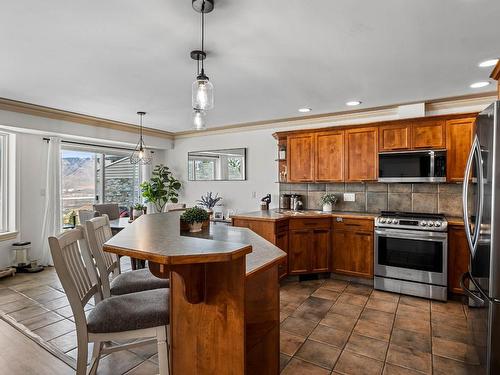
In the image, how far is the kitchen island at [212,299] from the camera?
46.7 inches

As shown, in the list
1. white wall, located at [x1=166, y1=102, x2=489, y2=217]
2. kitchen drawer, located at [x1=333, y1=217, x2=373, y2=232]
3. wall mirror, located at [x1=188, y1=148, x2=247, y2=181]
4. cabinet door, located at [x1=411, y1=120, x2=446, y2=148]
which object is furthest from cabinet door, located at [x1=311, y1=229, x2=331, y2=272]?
wall mirror, located at [x1=188, y1=148, x2=247, y2=181]

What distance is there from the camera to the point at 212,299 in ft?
4.47

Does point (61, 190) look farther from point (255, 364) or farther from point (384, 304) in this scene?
point (384, 304)

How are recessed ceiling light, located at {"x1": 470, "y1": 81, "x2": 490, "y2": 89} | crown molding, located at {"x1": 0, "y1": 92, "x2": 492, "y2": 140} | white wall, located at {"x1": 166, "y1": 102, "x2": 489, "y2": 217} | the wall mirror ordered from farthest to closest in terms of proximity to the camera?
the wall mirror, white wall, located at {"x1": 166, "y1": 102, "x2": 489, "y2": 217}, crown molding, located at {"x1": 0, "y1": 92, "x2": 492, "y2": 140}, recessed ceiling light, located at {"x1": 470, "y1": 81, "x2": 490, "y2": 89}

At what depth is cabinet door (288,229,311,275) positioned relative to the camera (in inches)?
161

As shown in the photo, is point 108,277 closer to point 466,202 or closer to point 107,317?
point 107,317

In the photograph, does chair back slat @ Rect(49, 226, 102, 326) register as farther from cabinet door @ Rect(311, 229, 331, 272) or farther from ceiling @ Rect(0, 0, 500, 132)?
cabinet door @ Rect(311, 229, 331, 272)

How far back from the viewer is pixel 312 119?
16.0ft

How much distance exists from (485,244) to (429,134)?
242 centimetres

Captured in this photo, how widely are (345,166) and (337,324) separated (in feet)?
7.37

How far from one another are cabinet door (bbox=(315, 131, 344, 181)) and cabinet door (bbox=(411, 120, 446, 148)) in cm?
94

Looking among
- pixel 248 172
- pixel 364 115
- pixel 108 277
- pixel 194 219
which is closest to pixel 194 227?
pixel 194 219

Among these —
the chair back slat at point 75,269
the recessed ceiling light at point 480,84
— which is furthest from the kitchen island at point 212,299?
the recessed ceiling light at point 480,84

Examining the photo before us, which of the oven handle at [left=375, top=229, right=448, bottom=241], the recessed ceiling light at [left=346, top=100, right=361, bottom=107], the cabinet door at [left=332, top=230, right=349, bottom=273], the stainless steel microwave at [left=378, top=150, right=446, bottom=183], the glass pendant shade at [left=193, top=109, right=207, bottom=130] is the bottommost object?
the cabinet door at [left=332, top=230, right=349, bottom=273]
